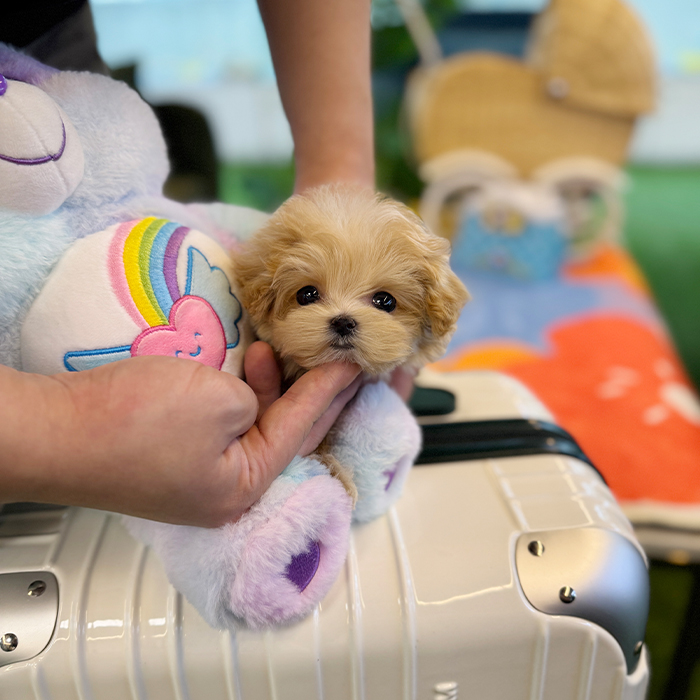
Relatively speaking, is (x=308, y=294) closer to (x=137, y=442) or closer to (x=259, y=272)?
(x=259, y=272)

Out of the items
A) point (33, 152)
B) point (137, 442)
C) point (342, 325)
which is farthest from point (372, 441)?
point (33, 152)

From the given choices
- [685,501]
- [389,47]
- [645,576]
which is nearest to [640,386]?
[685,501]

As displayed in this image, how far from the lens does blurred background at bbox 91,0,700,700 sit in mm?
2312

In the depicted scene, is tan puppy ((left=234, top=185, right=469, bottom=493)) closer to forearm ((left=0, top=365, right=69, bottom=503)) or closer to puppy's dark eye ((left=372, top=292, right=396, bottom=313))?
puppy's dark eye ((left=372, top=292, right=396, bottom=313))

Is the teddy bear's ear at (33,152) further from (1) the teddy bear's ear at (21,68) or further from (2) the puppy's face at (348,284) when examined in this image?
(2) the puppy's face at (348,284)

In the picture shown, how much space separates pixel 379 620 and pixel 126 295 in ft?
1.28

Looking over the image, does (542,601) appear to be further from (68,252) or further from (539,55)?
(539,55)

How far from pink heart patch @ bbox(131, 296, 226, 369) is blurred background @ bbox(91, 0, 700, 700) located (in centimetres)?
138

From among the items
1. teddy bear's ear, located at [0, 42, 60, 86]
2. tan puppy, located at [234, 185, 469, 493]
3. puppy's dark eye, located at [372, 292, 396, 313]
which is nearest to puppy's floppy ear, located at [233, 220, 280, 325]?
tan puppy, located at [234, 185, 469, 493]

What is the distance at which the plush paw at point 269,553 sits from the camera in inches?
18.6

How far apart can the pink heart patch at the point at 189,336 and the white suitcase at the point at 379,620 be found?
0.24 m

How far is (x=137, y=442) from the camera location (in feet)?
1.36

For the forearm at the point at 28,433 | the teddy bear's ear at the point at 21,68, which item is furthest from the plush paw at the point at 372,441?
the teddy bear's ear at the point at 21,68

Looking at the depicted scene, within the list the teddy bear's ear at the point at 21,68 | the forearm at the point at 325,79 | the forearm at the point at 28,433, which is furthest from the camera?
the forearm at the point at 325,79
